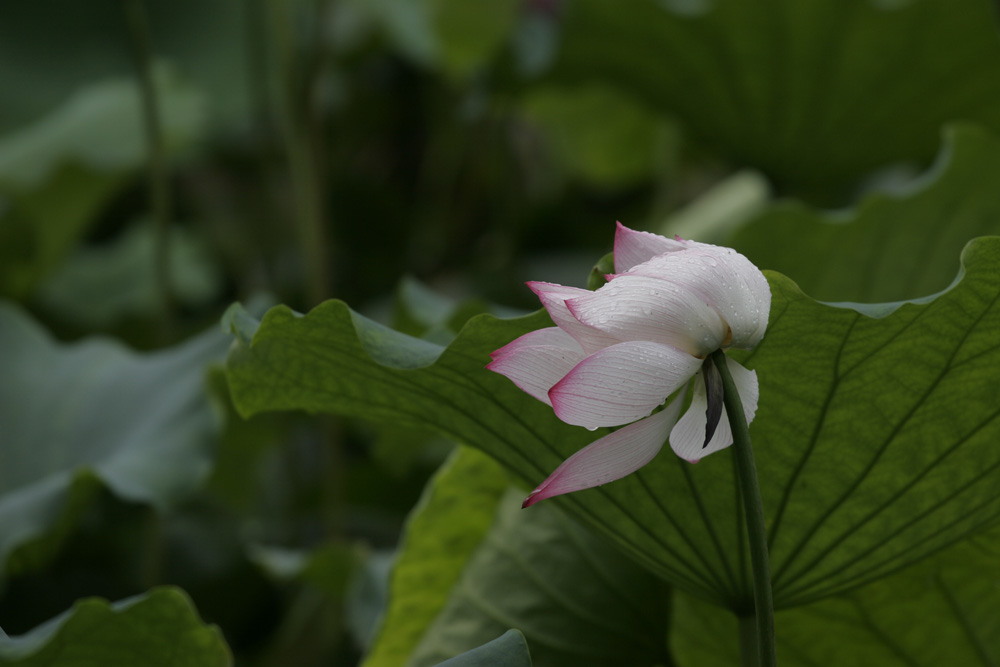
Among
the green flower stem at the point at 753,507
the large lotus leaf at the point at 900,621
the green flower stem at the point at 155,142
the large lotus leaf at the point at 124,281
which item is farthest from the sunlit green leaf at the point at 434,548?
the large lotus leaf at the point at 124,281

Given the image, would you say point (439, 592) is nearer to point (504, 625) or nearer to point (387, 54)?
point (504, 625)

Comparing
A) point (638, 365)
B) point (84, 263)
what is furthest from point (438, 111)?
point (638, 365)

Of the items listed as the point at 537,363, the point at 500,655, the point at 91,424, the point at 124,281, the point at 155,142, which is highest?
the point at 537,363

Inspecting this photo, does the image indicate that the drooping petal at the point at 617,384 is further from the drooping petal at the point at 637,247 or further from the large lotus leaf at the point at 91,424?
the large lotus leaf at the point at 91,424

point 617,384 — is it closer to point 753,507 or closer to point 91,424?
point 753,507

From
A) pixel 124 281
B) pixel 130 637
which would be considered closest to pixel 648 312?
pixel 130 637
